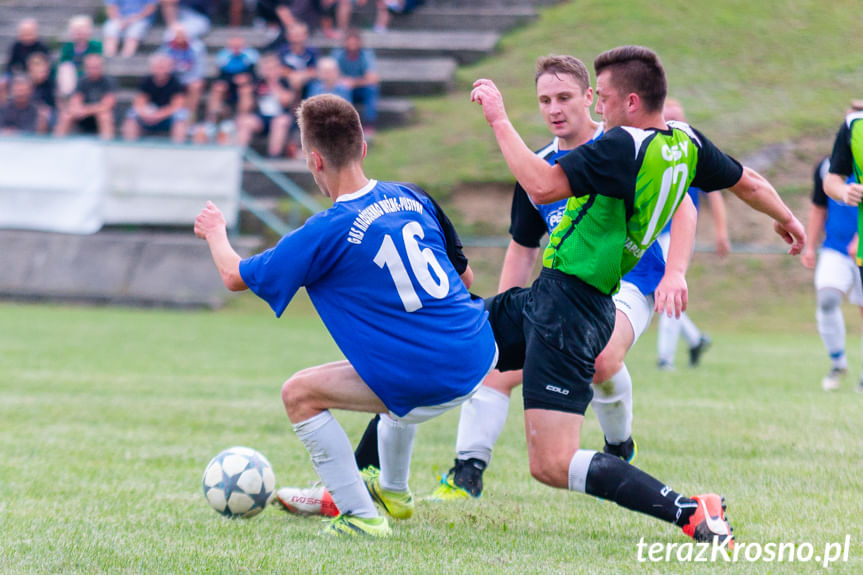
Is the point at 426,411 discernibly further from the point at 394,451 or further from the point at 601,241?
the point at 601,241

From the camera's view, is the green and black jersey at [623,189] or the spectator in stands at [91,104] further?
the spectator in stands at [91,104]

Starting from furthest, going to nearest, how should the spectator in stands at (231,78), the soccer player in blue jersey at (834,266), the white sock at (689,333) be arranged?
1. the spectator in stands at (231,78)
2. the white sock at (689,333)
3. the soccer player in blue jersey at (834,266)

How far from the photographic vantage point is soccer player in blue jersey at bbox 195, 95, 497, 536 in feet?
13.5

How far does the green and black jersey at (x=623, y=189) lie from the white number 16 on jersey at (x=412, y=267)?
0.57 metres

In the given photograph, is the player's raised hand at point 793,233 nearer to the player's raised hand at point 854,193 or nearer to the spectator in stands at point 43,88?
the player's raised hand at point 854,193

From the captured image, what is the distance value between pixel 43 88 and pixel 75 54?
99cm

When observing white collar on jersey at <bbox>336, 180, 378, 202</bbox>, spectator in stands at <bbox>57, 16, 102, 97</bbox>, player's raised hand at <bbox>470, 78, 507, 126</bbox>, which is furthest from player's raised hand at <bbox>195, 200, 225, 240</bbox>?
spectator in stands at <bbox>57, 16, 102, 97</bbox>

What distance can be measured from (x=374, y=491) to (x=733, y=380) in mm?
5924

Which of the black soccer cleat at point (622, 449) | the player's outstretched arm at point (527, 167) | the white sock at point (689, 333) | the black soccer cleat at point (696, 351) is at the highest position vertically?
the player's outstretched arm at point (527, 167)

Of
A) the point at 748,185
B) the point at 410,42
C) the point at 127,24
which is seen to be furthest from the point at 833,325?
the point at 127,24

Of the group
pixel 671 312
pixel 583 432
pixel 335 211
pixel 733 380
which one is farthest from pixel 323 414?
pixel 733 380

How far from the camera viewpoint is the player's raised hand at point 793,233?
478 centimetres

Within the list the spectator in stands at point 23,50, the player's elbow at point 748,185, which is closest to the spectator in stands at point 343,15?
the spectator in stands at point 23,50

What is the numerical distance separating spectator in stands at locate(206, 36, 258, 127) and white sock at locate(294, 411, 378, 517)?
15.7m
